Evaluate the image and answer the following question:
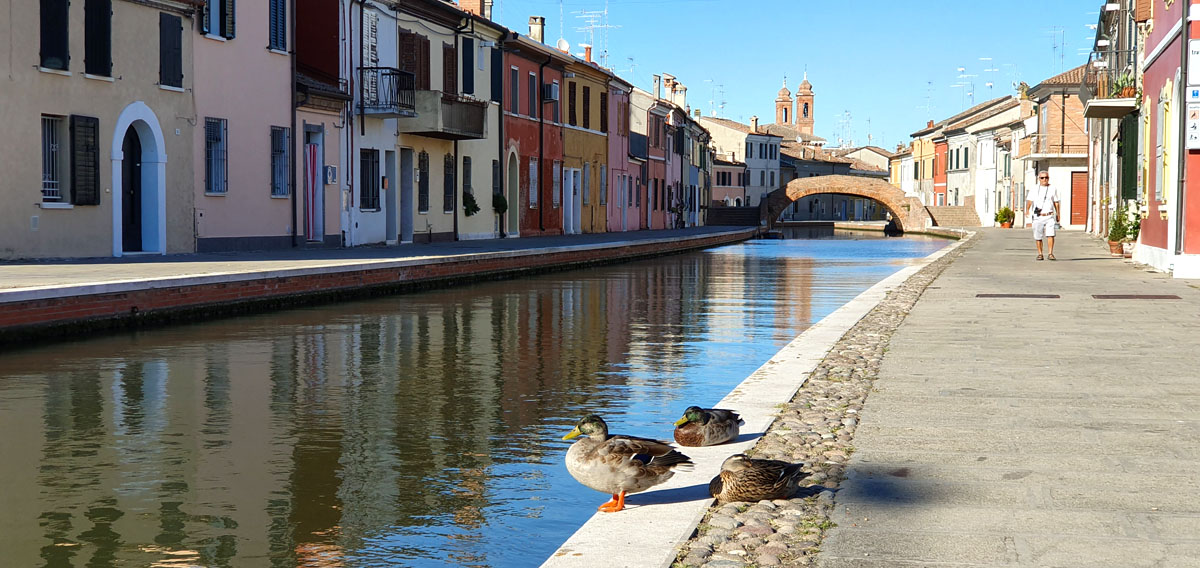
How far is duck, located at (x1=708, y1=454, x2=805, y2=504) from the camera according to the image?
5.02m

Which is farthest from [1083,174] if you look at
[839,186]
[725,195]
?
[725,195]

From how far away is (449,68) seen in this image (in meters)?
34.2

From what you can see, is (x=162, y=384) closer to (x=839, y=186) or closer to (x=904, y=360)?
(x=904, y=360)

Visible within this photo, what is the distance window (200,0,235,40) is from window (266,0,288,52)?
1458mm

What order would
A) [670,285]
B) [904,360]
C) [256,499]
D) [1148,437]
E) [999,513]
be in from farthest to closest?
[670,285] → [904,360] → [1148,437] → [256,499] → [999,513]

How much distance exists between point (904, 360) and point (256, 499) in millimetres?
5213

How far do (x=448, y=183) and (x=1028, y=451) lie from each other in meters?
28.9

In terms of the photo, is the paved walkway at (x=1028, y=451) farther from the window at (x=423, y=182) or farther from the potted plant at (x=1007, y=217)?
the potted plant at (x=1007, y=217)

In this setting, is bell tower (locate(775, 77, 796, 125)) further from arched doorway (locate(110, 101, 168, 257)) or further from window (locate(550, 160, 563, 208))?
arched doorway (locate(110, 101, 168, 257))

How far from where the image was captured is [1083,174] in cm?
6303

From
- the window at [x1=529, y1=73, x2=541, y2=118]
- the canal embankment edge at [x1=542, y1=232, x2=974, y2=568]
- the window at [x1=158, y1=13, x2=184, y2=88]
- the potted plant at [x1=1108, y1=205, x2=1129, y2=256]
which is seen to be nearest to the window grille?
the window at [x1=158, y1=13, x2=184, y2=88]

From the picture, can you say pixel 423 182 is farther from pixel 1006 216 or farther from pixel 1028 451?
pixel 1006 216

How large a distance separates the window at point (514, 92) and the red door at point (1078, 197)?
110 feet

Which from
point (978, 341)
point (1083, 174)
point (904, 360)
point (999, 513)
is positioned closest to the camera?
point (999, 513)
